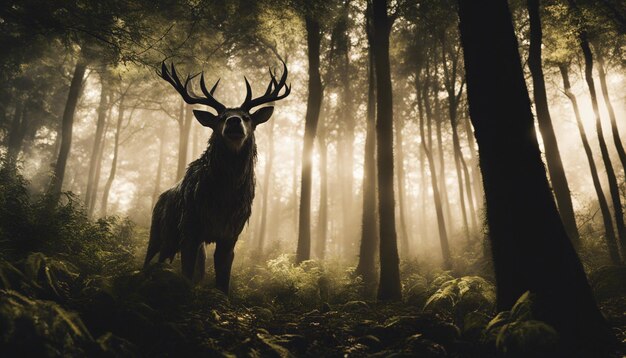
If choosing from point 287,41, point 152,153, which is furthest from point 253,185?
point 152,153

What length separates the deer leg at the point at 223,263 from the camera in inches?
216

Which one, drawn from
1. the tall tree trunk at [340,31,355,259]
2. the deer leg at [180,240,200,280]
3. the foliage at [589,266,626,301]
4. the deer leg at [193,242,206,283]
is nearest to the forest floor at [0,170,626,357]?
the foliage at [589,266,626,301]

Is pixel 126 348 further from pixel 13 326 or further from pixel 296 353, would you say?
pixel 296 353

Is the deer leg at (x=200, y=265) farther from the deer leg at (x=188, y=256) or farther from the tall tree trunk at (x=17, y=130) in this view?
the tall tree trunk at (x=17, y=130)

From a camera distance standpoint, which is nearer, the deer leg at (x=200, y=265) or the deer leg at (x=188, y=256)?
the deer leg at (x=188, y=256)

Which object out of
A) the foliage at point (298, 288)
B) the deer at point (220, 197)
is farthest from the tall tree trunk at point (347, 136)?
the foliage at point (298, 288)

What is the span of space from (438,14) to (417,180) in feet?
101

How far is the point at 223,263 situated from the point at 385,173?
13.1 ft

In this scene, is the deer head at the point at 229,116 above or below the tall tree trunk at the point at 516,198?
above

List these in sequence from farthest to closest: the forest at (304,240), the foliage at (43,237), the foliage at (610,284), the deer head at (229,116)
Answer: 1. the foliage at (610,284)
2. the deer head at (229,116)
3. the foliage at (43,237)
4. the forest at (304,240)

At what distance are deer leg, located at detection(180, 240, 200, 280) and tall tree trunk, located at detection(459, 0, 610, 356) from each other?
426 centimetres

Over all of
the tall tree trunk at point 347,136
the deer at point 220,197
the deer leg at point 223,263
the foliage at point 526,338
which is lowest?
the foliage at point 526,338

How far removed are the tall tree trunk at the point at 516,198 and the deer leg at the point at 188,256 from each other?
4.26 m

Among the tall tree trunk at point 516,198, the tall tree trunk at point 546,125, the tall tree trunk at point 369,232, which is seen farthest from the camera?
the tall tree trunk at point 546,125
